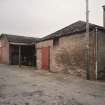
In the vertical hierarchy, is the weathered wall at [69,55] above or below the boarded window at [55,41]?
below

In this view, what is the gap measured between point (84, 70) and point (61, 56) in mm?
2909

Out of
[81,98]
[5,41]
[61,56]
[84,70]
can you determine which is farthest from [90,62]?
[5,41]

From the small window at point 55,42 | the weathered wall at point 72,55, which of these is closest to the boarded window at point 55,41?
the small window at point 55,42

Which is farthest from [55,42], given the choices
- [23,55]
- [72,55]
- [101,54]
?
[23,55]

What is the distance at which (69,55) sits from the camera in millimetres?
11484

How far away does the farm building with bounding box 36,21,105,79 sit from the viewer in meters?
9.66

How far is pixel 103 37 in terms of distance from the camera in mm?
10117

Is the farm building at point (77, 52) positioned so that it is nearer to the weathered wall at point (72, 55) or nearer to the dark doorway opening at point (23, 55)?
the weathered wall at point (72, 55)

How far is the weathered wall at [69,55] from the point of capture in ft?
33.8

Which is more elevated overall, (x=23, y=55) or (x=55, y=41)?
(x=55, y=41)

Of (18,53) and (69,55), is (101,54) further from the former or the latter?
(18,53)

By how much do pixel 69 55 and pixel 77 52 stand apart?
3.09 ft

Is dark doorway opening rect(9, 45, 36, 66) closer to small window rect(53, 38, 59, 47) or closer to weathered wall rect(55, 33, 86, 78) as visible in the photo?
small window rect(53, 38, 59, 47)

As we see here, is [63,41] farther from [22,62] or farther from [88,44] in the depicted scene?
[22,62]
